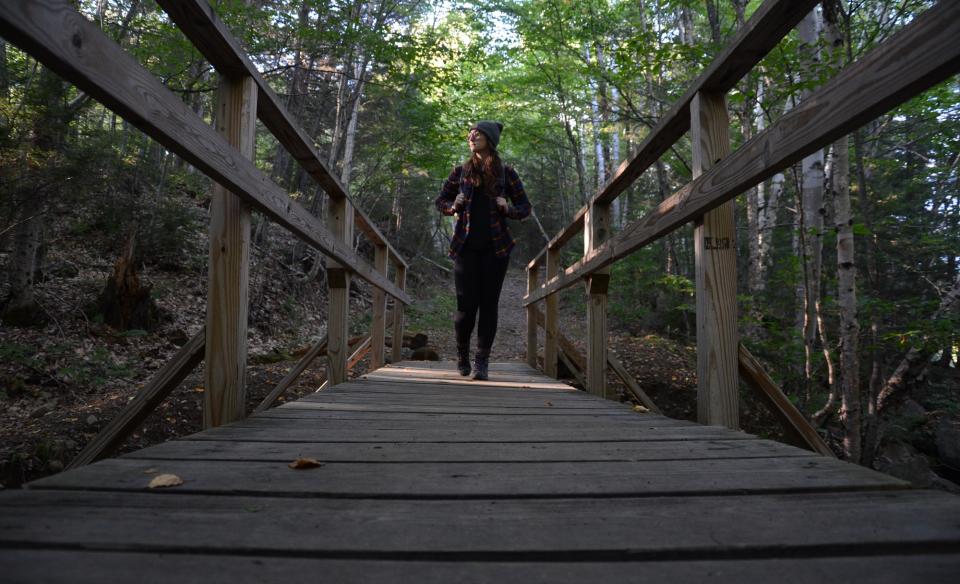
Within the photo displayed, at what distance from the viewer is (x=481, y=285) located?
423 cm

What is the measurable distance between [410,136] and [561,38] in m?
3.66

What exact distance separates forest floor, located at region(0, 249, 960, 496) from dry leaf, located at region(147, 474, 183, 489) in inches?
131

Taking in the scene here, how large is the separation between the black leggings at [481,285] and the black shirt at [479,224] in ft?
0.22

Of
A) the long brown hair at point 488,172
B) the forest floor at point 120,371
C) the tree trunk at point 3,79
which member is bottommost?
the forest floor at point 120,371

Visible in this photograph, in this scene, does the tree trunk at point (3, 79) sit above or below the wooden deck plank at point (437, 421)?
above

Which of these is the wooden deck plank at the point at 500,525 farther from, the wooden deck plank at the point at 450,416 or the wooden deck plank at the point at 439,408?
the wooden deck plank at the point at 439,408

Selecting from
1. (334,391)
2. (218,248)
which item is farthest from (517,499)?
(334,391)

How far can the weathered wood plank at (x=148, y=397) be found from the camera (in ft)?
6.50

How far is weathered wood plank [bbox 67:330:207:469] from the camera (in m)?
1.98

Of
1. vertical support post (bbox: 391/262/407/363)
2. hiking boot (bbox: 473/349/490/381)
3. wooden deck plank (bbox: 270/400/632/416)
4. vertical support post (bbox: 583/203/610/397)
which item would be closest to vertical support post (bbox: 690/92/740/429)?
wooden deck plank (bbox: 270/400/632/416)

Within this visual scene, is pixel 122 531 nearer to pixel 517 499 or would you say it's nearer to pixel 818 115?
pixel 517 499

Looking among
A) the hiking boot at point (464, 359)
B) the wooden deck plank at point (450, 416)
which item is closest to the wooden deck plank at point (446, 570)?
the wooden deck plank at point (450, 416)

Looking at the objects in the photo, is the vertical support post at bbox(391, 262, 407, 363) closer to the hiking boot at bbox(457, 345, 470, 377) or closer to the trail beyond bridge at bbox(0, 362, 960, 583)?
the hiking boot at bbox(457, 345, 470, 377)

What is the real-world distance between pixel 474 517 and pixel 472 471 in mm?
367
